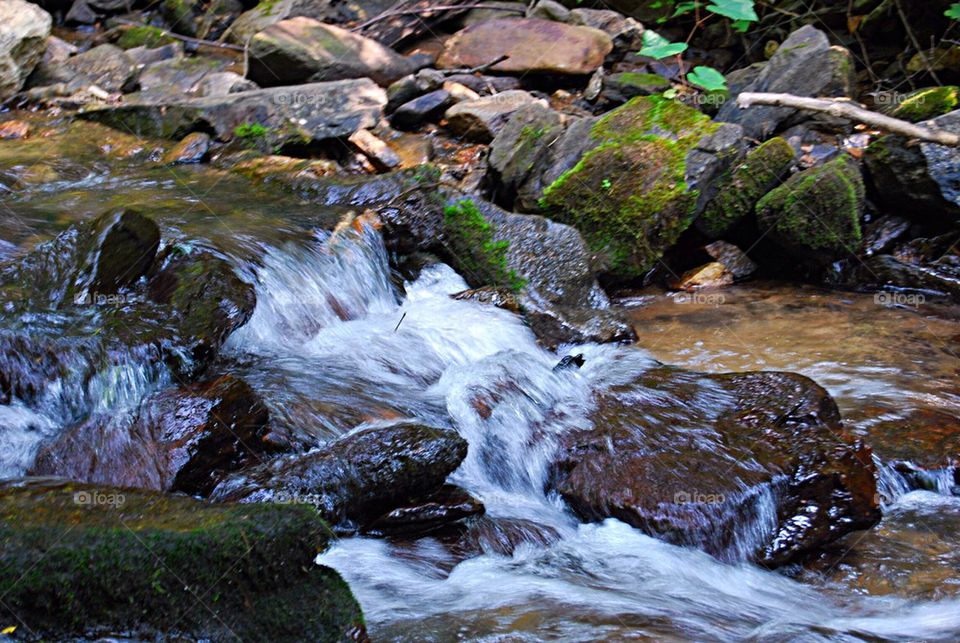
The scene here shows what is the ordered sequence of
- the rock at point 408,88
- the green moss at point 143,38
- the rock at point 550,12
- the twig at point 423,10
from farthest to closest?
1. the green moss at point 143,38
2. the twig at point 423,10
3. the rock at point 550,12
4. the rock at point 408,88

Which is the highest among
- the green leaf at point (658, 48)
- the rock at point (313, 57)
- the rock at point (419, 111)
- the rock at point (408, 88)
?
the green leaf at point (658, 48)

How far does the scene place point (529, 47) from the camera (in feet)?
31.3

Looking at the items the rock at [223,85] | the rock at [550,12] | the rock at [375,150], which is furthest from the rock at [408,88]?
the rock at [550,12]

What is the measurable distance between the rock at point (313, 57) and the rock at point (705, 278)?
472 centimetres

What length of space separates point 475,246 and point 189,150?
3.46m

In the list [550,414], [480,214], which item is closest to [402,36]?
[480,214]

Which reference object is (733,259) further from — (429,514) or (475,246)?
(429,514)

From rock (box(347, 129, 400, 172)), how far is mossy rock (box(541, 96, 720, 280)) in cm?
181

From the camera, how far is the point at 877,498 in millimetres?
3404

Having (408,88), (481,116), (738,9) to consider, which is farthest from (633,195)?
(408,88)

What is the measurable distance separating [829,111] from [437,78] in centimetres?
436

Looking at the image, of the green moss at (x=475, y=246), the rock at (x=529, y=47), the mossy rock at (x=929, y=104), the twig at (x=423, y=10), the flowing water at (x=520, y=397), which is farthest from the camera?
the twig at (x=423, y=10)

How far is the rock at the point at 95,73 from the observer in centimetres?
950

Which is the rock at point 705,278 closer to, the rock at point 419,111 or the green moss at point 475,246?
the green moss at point 475,246
